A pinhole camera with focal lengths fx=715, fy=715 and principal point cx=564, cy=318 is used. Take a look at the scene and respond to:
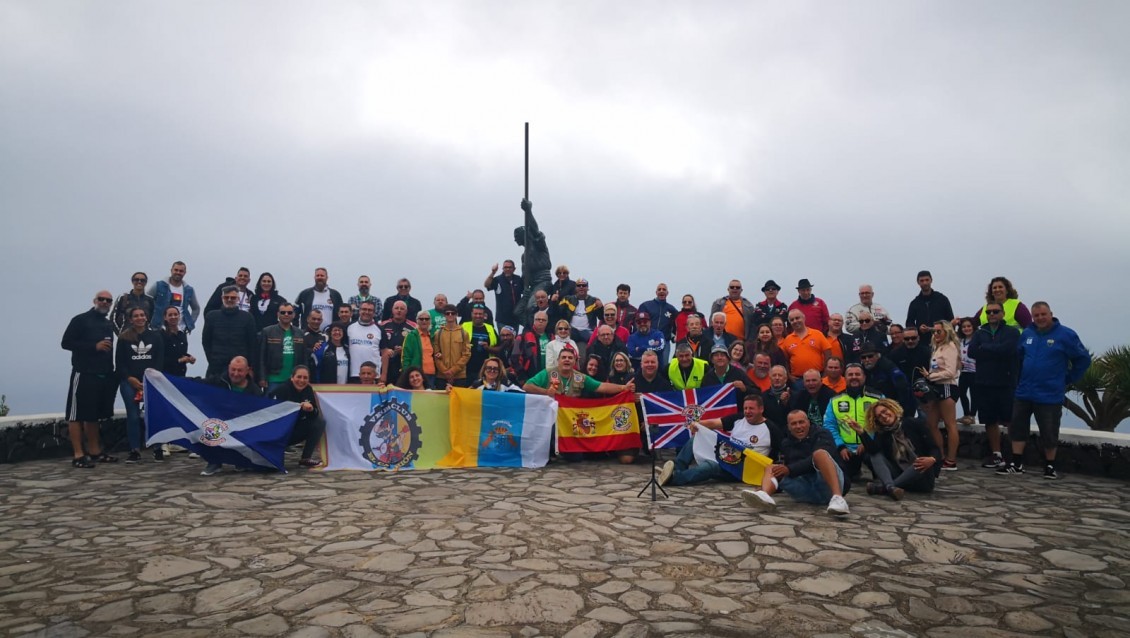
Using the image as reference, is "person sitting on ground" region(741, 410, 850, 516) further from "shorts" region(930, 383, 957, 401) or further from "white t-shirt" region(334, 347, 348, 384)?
"white t-shirt" region(334, 347, 348, 384)

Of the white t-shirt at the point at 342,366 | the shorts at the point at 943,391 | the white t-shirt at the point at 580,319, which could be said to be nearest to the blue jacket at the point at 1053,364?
the shorts at the point at 943,391

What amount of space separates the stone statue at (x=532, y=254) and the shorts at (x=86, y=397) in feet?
23.1

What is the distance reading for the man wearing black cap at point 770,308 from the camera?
11.7 meters

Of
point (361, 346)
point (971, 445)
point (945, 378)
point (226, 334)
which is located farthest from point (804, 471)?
point (226, 334)

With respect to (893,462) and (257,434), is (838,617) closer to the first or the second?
(893,462)

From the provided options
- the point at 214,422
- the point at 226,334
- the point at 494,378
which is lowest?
the point at 214,422

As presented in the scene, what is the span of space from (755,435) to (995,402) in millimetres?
3732

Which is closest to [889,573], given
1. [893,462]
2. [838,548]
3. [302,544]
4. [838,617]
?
[838,548]

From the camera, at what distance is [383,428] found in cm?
988

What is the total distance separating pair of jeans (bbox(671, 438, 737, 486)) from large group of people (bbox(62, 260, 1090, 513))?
3 centimetres

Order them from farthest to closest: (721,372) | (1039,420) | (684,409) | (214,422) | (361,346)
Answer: (361,346), (721,372), (684,409), (214,422), (1039,420)

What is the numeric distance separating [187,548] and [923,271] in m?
10.6

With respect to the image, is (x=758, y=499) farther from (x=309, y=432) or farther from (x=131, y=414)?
(x=131, y=414)

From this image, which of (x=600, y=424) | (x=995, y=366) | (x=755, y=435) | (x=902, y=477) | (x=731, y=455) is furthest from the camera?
(x=600, y=424)
